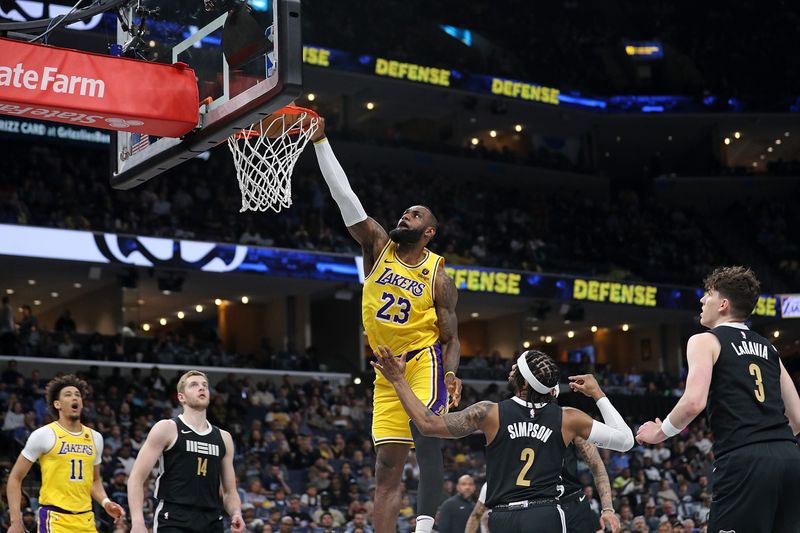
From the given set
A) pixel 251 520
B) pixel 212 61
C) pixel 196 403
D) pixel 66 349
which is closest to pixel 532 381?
pixel 196 403

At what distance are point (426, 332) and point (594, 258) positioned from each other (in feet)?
95.7

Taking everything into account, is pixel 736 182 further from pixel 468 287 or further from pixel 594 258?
pixel 468 287

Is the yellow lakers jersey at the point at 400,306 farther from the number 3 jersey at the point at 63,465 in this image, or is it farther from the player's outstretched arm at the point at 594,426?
the number 3 jersey at the point at 63,465

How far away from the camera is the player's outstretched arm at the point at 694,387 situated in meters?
6.18

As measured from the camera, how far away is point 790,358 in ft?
124

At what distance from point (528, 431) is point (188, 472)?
312 centimetres

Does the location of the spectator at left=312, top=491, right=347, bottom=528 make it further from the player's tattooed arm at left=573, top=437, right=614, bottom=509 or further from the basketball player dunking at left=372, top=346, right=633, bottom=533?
the basketball player dunking at left=372, top=346, right=633, bottom=533

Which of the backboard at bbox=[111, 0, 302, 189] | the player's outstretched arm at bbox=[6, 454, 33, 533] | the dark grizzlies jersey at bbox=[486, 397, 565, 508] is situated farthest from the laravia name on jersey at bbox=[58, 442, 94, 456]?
the dark grizzlies jersey at bbox=[486, 397, 565, 508]

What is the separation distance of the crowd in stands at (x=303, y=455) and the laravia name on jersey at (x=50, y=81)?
6890 millimetres

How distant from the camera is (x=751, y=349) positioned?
252 inches

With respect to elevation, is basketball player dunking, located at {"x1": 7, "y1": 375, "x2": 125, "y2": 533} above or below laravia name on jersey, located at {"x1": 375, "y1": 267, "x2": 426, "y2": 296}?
below

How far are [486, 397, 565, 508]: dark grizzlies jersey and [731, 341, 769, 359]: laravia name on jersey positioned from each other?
1.15m

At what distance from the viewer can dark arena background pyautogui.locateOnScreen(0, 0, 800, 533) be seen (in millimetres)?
22719

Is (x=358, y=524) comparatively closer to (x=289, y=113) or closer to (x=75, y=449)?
(x=75, y=449)
